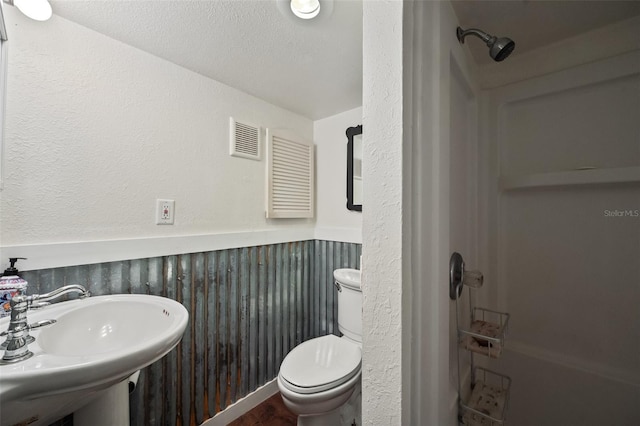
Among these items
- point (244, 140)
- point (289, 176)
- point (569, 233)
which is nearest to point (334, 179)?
point (289, 176)

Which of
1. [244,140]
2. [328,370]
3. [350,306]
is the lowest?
[328,370]

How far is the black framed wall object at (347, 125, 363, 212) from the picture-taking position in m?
1.88

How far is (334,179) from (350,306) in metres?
0.96

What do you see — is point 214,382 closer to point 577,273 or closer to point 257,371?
point 257,371

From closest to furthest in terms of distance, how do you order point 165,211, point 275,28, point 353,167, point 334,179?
point 275,28 → point 165,211 → point 353,167 → point 334,179

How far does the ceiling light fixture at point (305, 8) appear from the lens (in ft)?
3.14

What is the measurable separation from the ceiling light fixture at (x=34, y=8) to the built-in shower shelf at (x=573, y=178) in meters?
2.07

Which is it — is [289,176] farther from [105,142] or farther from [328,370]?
[328,370]

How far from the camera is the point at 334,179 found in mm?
2006

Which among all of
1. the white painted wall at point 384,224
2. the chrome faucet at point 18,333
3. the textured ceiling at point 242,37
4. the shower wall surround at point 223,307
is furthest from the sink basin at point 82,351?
the textured ceiling at point 242,37

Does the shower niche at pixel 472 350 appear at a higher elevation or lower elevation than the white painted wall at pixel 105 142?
lower

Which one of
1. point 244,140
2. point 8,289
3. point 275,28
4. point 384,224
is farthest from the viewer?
point 244,140

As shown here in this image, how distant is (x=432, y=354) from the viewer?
591mm

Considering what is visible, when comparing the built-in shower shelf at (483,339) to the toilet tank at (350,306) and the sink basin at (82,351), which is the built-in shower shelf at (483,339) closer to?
the toilet tank at (350,306)
